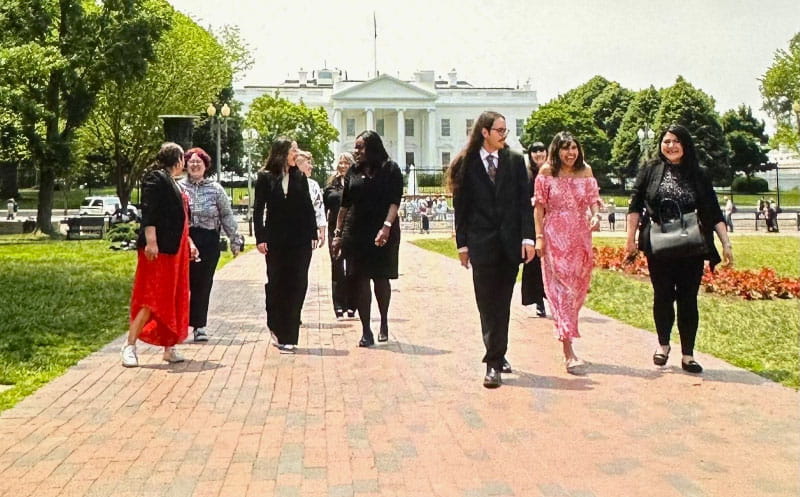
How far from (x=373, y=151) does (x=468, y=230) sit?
1.98m

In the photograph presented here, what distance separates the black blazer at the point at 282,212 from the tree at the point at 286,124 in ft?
Result: 179

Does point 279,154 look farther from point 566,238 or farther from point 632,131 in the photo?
point 632,131

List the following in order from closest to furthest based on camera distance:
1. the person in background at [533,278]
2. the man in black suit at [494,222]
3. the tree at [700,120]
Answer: the man in black suit at [494,222] < the person in background at [533,278] < the tree at [700,120]

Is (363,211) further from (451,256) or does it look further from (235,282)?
(451,256)

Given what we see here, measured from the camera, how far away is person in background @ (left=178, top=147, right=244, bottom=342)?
8.92 metres

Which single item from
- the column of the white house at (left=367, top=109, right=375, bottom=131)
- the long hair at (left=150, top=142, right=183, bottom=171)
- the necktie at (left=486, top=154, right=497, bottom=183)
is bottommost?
the necktie at (left=486, top=154, right=497, bottom=183)

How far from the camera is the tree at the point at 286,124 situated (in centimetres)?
6366

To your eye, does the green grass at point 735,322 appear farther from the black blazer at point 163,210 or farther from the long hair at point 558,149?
the black blazer at point 163,210

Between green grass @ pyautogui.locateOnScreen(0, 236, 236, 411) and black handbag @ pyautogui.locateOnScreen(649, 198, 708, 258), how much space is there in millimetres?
4536

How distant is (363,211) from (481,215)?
6.61ft

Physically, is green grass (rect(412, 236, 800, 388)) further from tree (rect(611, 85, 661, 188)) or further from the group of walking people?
tree (rect(611, 85, 661, 188))

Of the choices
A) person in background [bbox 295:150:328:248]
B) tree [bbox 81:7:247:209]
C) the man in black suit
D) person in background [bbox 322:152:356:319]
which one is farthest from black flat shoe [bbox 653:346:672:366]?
tree [bbox 81:7:247:209]

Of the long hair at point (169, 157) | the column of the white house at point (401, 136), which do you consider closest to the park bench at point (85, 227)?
the long hair at point (169, 157)

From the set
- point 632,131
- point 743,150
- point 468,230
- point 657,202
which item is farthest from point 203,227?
point 743,150
